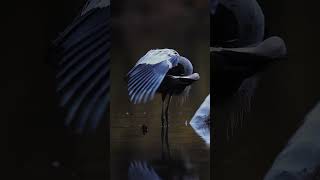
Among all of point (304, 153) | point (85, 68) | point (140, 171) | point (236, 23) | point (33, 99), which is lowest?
point (140, 171)

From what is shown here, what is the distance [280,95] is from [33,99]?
220 cm

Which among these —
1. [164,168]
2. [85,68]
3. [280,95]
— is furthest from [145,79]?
[280,95]

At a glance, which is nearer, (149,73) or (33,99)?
(33,99)

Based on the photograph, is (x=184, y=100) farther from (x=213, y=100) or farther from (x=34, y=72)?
(x=34, y=72)

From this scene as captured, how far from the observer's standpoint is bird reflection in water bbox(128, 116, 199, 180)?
537cm

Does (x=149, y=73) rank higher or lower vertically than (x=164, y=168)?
higher

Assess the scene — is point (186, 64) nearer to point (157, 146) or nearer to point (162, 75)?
point (162, 75)

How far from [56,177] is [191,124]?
1294mm

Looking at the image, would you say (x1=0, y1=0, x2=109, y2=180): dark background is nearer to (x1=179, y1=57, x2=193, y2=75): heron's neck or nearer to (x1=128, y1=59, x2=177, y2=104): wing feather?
(x1=128, y1=59, x2=177, y2=104): wing feather

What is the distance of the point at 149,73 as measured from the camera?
5410 millimetres

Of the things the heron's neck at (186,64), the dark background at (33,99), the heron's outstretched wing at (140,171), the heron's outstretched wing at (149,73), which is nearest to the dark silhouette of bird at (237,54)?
the heron's neck at (186,64)

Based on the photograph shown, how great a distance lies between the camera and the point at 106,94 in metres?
5.38

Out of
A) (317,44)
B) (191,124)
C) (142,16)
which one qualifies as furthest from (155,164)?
(317,44)

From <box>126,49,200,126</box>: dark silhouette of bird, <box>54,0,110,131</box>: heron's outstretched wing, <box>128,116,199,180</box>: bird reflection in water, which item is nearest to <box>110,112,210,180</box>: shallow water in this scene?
<box>128,116,199,180</box>: bird reflection in water
